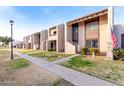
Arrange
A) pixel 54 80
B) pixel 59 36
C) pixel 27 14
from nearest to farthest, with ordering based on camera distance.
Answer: pixel 54 80 → pixel 27 14 → pixel 59 36

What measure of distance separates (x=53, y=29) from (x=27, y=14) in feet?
38.5

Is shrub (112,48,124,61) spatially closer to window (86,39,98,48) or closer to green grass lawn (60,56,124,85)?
green grass lawn (60,56,124,85)

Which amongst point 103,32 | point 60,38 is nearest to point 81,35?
point 103,32

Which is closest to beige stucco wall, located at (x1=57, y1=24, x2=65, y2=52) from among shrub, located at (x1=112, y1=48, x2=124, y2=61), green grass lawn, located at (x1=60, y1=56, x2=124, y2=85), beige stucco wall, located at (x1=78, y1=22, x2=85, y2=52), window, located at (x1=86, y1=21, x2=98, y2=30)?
beige stucco wall, located at (x1=78, y1=22, x2=85, y2=52)

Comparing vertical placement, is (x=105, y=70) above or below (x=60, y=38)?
below

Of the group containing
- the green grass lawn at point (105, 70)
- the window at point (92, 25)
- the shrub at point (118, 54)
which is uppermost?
the window at point (92, 25)

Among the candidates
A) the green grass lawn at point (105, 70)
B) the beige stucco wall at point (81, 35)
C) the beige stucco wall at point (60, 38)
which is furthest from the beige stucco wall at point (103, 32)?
the beige stucco wall at point (60, 38)

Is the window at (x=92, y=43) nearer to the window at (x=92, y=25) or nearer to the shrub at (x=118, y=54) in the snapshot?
the window at (x=92, y=25)

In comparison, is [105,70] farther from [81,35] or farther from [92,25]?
[81,35]
